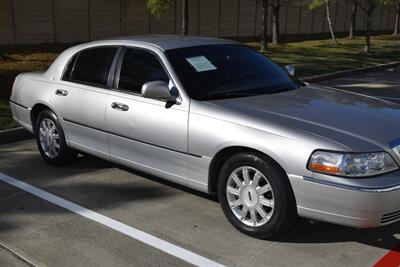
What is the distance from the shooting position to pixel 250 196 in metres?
4.11

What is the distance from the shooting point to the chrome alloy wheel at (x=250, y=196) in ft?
13.1

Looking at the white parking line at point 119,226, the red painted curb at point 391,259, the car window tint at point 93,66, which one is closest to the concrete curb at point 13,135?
the white parking line at point 119,226

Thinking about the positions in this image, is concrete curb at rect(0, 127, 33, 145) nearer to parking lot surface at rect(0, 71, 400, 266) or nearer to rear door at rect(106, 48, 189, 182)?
parking lot surface at rect(0, 71, 400, 266)

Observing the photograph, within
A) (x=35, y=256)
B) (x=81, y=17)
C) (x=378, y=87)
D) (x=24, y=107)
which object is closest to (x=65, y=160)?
(x=24, y=107)

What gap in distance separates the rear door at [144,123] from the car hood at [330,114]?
1.50ft

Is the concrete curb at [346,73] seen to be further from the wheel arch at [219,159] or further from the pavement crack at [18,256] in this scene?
the pavement crack at [18,256]

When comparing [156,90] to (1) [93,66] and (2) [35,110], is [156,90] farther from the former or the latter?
(2) [35,110]

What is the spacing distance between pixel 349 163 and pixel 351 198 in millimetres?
244

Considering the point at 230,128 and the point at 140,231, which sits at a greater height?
the point at 230,128

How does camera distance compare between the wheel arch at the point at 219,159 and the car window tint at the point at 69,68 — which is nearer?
the wheel arch at the point at 219,159

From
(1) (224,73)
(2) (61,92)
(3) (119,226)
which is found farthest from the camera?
(2) (61,92)

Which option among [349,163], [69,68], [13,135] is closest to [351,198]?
[349,163]

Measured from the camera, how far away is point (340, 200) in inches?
142

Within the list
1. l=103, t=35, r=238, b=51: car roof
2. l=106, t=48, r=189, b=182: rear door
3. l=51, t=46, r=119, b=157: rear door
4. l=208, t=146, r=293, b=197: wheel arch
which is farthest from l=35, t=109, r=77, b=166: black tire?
l=208, t=146, r=293, b=197: wheel arch
